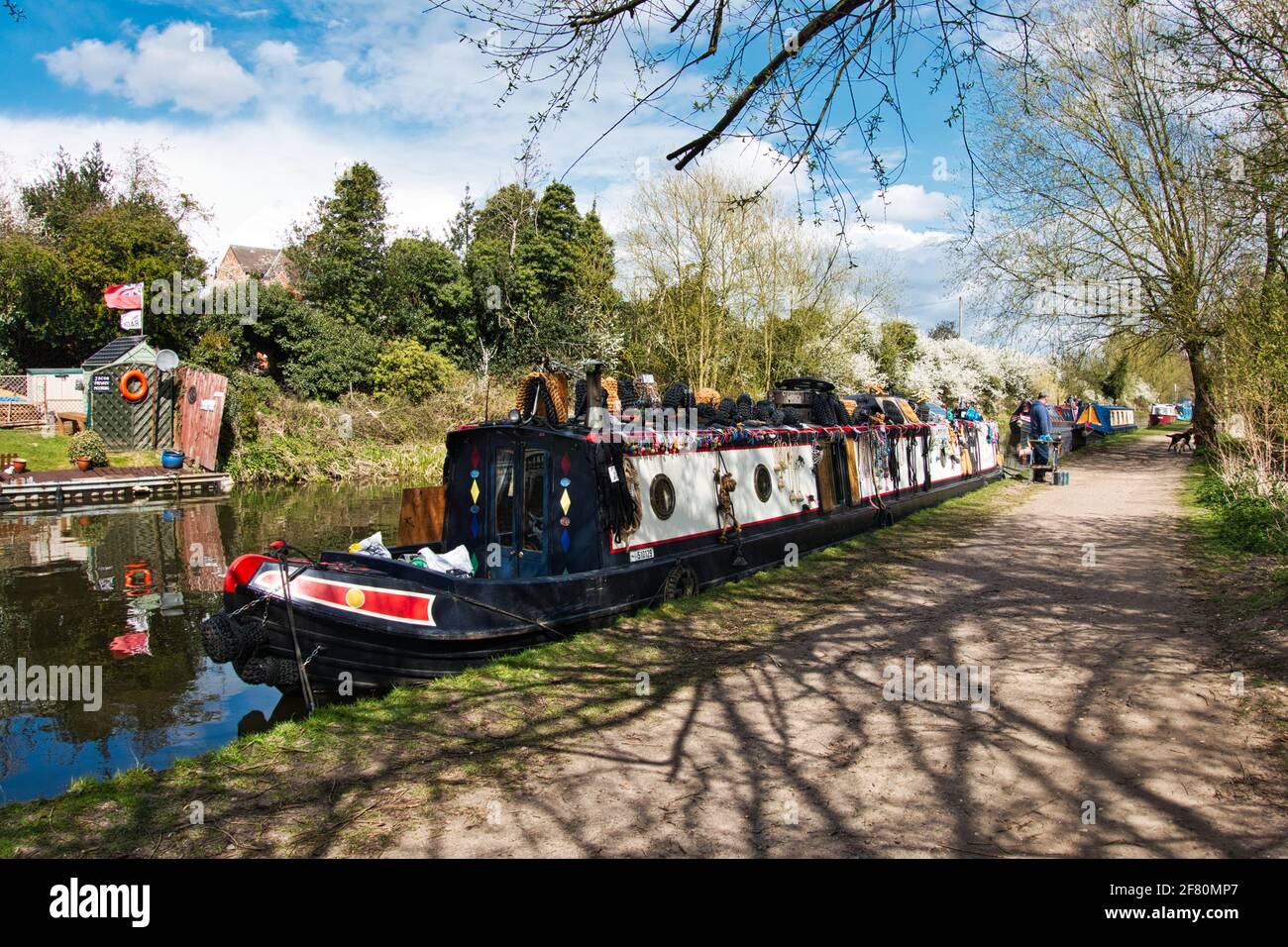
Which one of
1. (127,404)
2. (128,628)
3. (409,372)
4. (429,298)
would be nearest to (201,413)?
(127,404)

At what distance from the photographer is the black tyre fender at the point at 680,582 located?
8.03 metres

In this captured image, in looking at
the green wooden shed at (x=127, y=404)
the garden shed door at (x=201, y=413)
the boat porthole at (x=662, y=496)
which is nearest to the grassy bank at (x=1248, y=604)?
the boat porthole at (x=662, y=496)

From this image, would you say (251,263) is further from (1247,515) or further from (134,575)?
(1247,515)

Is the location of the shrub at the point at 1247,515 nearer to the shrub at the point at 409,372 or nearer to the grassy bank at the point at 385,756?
the grassy bank at the point at 385,756

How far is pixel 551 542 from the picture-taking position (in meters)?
7.55

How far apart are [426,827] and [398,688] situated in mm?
2556

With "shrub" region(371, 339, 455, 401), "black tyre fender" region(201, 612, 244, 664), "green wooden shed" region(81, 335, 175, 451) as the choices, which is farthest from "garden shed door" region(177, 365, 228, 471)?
"black tyre fender" region(201, 612, 244, 664)

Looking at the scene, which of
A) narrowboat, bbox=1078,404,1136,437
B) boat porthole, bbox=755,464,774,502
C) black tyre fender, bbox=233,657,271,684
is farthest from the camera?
narrowboat, bbox=1078,404,1136,437

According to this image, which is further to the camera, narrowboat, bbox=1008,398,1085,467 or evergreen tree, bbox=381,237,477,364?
evergreen tree, bbox=381,237,477,364

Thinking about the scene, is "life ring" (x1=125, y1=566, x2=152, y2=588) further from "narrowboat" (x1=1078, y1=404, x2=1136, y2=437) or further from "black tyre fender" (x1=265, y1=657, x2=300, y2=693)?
"narrowboat" (x1=1078, y1=404, x2=1136, y2=437)

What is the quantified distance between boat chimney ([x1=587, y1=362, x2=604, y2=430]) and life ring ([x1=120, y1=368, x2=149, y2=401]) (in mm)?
20122

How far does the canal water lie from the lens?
605cm

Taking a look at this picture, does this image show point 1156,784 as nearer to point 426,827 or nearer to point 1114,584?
point 426,827
